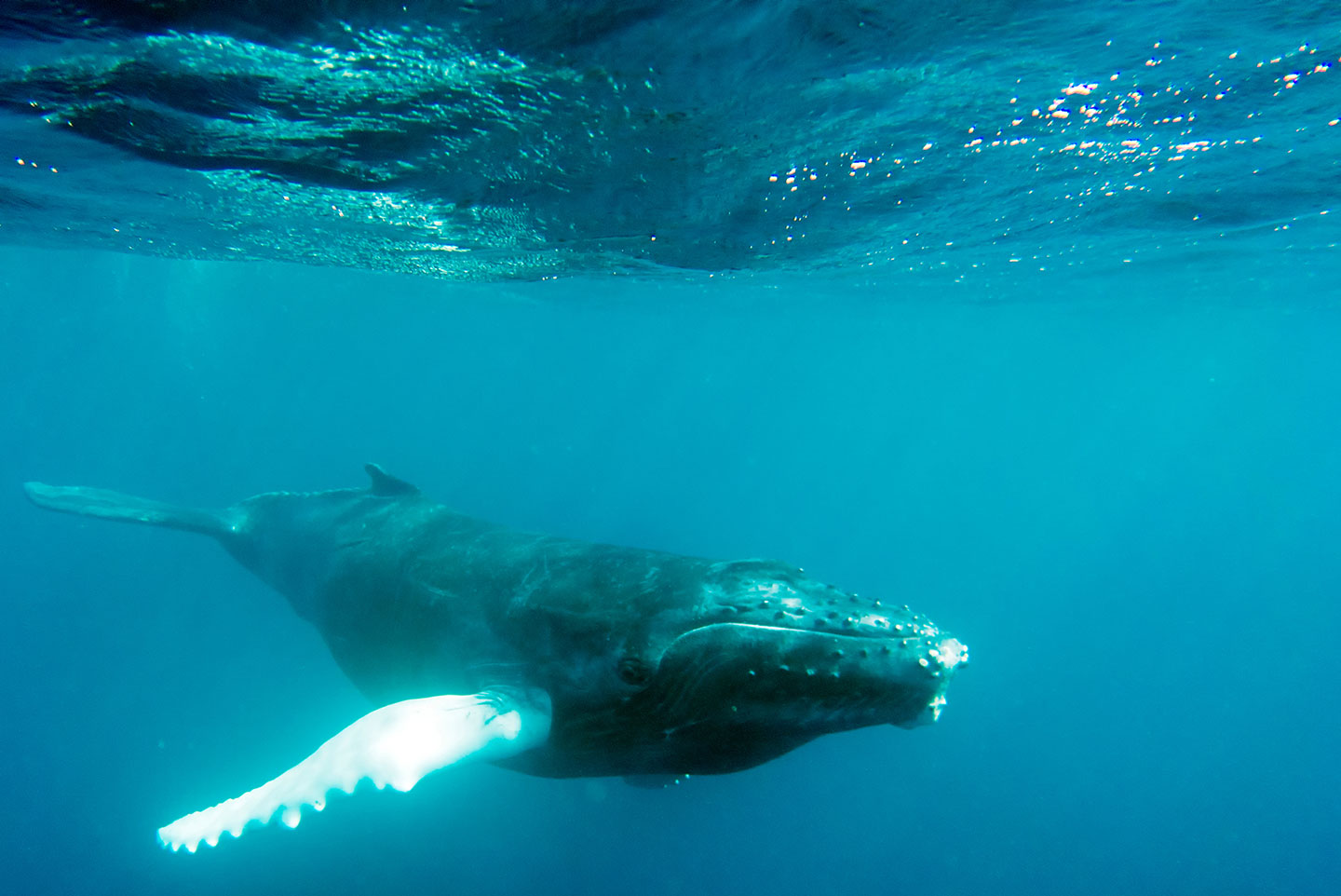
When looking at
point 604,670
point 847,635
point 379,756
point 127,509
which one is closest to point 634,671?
point 604,670

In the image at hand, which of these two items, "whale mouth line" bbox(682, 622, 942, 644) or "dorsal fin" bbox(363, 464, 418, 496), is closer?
"whale mouth line" bbox(682, 622, 942, 644)

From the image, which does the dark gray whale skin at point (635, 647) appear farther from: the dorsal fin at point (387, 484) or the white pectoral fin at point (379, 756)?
the dorsal fin at point (387, 484)

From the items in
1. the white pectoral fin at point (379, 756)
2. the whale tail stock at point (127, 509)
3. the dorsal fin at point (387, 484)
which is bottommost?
the whale tail stock at point (127, 509)

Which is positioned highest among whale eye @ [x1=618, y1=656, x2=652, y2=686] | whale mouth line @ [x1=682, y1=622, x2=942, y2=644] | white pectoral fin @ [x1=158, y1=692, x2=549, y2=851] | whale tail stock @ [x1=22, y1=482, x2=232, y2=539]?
whale mouth line @ [x1=682, y1=622, x2=942, y2=644]

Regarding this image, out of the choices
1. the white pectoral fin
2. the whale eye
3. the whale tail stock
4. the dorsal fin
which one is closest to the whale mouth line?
the whale eye

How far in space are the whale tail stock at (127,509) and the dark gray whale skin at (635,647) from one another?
623 cm

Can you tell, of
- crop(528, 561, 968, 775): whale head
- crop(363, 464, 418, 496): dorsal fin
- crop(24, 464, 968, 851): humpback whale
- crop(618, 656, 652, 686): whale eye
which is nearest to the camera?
crop(24, 464, 968, 851): humpback whale

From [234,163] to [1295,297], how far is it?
44847 mm

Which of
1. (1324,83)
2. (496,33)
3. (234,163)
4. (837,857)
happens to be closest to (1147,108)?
(1324,83)

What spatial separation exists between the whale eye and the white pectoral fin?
976 mm

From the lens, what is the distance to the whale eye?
586cm

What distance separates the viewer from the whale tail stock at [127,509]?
13891 mm

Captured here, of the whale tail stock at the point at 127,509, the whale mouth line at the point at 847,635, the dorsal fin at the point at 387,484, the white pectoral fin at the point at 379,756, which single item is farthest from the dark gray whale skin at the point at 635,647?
the whale tail stock at the point at 127,509

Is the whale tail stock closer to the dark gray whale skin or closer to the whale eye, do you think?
the dark gray whale skin
